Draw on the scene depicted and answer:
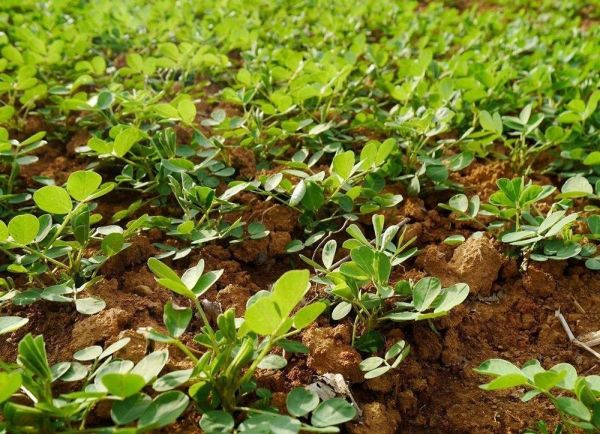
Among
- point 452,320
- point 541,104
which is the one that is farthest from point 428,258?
point 541,104

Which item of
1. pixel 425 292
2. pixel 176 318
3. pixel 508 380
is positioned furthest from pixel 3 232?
pixel 508 380

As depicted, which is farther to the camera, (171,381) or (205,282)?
(205,282)

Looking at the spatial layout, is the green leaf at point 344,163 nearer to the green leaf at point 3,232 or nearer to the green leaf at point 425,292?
the green leaf at point 425,292

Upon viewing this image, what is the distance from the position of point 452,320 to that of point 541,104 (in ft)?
4.26

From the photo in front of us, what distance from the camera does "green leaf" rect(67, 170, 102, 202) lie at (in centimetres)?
147

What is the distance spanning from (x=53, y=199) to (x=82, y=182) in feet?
0.25

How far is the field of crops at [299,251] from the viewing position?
1.13m

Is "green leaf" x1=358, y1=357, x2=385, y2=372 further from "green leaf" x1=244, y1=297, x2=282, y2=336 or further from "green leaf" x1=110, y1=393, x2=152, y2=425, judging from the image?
"green leaf" x1=110, y1=393, x2=152, y2=425

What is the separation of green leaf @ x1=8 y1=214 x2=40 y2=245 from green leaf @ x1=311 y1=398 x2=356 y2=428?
753 millimetres

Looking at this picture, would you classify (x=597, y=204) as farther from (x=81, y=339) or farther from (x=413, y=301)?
(x=81, y=339)

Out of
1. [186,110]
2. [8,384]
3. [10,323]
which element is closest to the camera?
[8,384]

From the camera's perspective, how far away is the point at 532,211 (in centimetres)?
178

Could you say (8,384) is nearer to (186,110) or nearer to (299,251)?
(299,251)

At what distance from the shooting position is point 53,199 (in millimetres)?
1465
